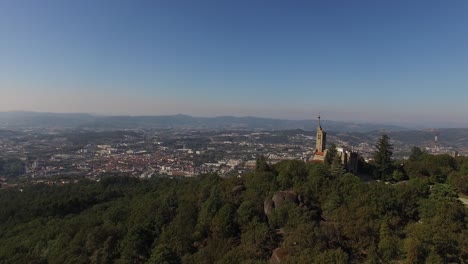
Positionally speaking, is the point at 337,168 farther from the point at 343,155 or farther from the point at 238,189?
the point at 238,189

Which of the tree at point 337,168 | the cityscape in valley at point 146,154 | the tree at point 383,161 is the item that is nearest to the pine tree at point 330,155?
the tree at point 337,168

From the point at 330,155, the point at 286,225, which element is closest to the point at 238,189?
the point at 286,225

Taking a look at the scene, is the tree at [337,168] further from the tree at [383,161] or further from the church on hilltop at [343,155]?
the tree at [383,161]

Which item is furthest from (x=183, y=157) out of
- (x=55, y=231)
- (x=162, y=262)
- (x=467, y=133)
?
(x=467, y=133)

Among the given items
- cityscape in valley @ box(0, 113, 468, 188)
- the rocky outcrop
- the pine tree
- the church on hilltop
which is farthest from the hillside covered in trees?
cityscape in valley @ box(0, 113, 468, 188)

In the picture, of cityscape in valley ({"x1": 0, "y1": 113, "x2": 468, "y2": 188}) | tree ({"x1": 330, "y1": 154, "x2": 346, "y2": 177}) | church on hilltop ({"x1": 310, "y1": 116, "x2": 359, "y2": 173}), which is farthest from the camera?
cityscape in valley ({"x1": 0, "y1": 113, "x2": 468, "y2": 188})

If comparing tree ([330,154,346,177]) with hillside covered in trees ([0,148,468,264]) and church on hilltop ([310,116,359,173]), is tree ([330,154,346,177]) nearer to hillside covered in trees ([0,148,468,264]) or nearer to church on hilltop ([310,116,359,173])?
hillside covered in trees ([0,148,468,264])

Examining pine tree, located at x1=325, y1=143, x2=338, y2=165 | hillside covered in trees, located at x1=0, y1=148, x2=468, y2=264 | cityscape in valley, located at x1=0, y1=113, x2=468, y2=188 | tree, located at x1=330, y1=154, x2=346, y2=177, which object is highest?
pine tree, located at x1=325, y1=143, x2=338, y2=165
